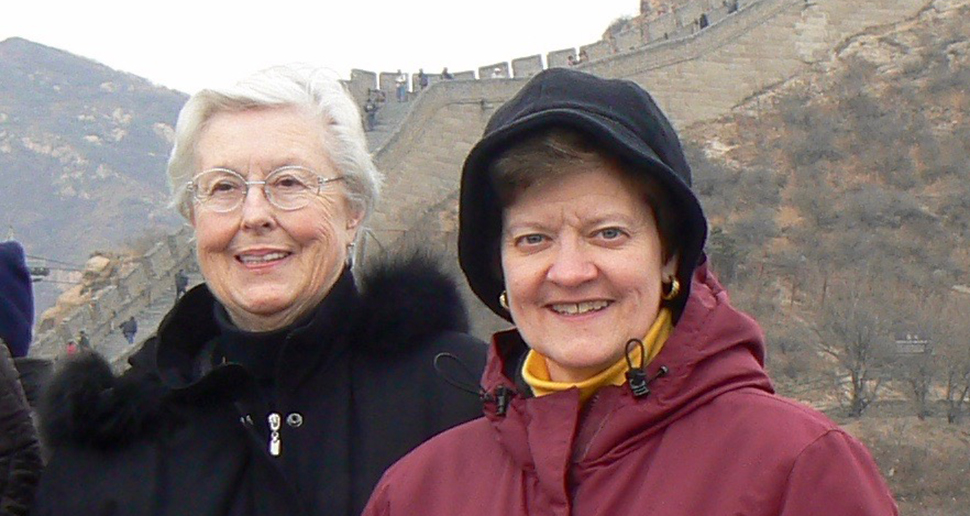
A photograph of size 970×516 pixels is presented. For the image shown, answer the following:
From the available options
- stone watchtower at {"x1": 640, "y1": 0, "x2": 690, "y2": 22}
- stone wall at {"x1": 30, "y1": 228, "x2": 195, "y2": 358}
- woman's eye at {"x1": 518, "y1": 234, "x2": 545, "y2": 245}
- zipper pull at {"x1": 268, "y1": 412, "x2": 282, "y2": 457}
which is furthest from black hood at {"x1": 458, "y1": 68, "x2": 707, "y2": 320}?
stone watchtower at {"x1": 640, "y1": 0, "x2": 690, "y2": 22}

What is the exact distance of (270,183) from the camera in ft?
9.96

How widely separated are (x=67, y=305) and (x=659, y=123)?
2098 cm

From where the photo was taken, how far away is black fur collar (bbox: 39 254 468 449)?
3.04m

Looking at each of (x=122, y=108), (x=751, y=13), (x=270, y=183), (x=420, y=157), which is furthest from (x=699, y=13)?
(x=122, y=108)

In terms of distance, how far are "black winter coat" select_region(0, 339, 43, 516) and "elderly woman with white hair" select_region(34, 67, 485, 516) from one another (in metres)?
0.05

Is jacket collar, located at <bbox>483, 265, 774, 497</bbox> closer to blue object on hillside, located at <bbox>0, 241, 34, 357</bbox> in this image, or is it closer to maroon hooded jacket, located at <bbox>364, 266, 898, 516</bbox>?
maroon hooded jacket, located at <bbox>364, 266, 898, 516</bbox>

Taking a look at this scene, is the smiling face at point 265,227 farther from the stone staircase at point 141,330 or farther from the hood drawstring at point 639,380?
the stone staircase at point 141,330

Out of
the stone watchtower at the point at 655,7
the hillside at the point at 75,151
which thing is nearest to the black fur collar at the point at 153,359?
the stone watchtower at the point at 655,7

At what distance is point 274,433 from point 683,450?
128 cm

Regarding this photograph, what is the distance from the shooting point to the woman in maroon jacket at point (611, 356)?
2.04 metres

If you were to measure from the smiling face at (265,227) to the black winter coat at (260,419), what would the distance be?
0.10m

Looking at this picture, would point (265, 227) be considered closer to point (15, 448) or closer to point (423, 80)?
point (15, 448)

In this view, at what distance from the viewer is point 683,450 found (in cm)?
209

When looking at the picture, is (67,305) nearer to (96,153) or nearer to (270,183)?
(270,183)
